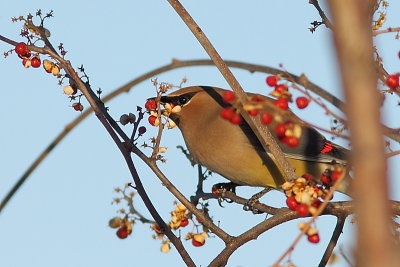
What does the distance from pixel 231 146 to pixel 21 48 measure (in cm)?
232

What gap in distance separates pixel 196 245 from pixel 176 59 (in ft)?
2.61

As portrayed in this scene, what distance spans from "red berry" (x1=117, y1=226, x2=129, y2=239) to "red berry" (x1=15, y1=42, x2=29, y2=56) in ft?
2.61

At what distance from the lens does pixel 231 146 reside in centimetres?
455

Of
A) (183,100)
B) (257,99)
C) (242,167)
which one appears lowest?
(257,99)

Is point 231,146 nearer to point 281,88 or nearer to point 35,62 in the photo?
point 35,62

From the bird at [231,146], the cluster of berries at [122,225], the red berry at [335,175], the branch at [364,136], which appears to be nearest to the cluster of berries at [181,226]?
the cluster of berries at [122,225]

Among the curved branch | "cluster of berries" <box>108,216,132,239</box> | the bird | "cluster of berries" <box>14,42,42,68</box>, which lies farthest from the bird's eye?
"cluster of berries" <box>14,42,42,68</box>

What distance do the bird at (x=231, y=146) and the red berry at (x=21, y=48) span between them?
6.24 feet

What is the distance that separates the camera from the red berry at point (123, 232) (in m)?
2.65

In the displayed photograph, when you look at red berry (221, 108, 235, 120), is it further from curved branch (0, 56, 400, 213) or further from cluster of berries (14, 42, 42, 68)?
cluster of berries (14, 42, 42, 68)

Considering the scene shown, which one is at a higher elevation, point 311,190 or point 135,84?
point 135,84

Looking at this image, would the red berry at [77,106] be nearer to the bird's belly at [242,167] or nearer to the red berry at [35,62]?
the red berry at [35,62]

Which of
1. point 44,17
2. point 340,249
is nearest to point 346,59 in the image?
point 340,249

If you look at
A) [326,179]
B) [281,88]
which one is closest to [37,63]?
[281,88]
